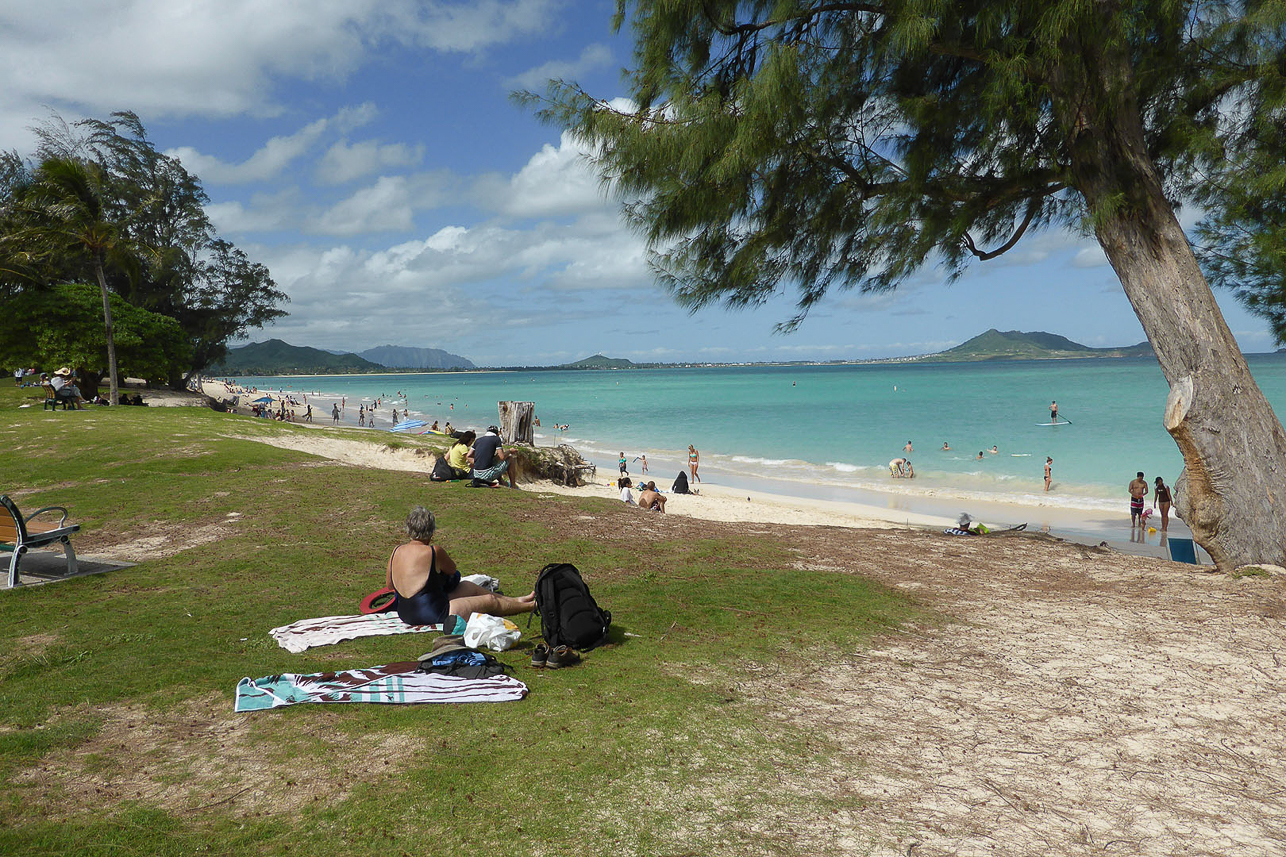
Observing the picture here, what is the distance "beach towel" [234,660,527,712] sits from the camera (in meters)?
3.94

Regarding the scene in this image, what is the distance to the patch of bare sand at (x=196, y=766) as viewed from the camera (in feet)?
9.66

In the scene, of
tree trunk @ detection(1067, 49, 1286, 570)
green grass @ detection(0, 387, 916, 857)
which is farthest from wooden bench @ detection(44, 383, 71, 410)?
tree trunk @ detection(1067, 49, 1286, 570)

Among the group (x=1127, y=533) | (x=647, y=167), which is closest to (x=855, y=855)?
(x=647, y=167)

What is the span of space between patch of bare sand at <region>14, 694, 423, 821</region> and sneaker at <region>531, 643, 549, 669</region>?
46.5 inches

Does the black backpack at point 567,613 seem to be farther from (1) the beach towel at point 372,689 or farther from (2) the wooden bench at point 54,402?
(2) the wooden bench at point 54,402

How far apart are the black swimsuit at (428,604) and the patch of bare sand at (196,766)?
5.31ft

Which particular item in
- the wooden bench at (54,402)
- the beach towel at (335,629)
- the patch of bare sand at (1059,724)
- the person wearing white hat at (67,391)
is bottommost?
the patch of bare sand at (1059,724)

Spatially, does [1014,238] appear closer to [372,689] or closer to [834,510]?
[372,689]

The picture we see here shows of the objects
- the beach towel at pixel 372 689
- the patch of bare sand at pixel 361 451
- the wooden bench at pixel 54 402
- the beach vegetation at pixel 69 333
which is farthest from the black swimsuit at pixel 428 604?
the beach vegetation at pixel 69 333

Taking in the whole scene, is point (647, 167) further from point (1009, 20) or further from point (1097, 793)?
point (1097, 793)

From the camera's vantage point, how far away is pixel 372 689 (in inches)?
159

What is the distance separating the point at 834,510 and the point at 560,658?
18.1m

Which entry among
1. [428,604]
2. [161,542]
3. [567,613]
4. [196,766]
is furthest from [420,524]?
[161,542]

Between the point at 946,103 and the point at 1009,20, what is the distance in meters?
0.99
